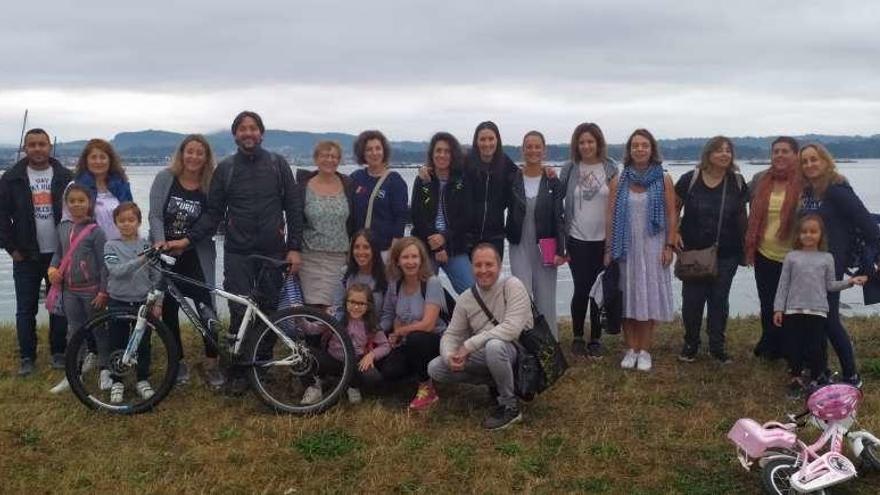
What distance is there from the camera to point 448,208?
623 centimetres

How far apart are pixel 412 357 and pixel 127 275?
7.08 feet

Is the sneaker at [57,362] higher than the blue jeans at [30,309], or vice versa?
the blue jeans at [30,309]

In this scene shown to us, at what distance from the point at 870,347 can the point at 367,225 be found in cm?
507

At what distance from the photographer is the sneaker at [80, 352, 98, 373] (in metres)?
5.93

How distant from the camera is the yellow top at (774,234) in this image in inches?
239

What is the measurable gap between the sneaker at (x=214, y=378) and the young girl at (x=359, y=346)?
843 millimetres

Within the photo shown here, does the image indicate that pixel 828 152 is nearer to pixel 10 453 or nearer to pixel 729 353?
pixel 729 353

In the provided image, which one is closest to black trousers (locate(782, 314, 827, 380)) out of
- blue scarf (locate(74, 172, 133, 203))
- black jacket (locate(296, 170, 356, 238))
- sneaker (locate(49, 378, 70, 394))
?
black jacket (locate(296, 170, 356, 238))

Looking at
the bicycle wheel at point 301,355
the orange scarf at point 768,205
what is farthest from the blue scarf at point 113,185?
the orange scarf at point 768,205

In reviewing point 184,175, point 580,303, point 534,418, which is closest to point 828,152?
point 580,303

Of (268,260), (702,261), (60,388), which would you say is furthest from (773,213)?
(60,388)

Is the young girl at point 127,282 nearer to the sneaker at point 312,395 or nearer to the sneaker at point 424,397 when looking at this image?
the sneaker at point 312,395

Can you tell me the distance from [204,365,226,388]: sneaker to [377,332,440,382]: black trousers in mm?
1369

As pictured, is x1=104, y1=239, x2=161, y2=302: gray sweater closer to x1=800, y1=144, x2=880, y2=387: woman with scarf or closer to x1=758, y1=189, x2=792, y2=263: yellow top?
x1=758, y1=189, x2=792, y2=263: yellow top
